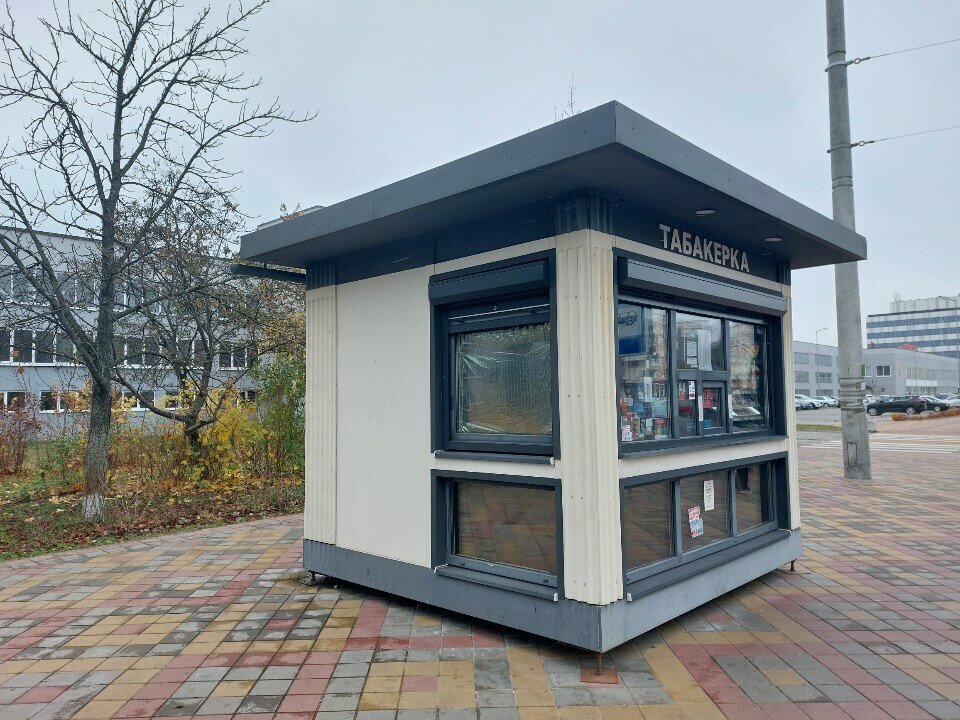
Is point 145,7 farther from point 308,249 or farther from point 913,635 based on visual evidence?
point 913,635

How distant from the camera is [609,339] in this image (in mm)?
3959

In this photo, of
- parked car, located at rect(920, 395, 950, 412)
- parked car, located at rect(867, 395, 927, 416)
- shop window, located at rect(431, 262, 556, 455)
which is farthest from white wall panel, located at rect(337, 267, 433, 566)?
parked car, located at rect(920, 395, 950, 412)

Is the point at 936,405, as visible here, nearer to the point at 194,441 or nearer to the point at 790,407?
the point at 790,407

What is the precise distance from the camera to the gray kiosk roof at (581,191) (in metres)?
3.43

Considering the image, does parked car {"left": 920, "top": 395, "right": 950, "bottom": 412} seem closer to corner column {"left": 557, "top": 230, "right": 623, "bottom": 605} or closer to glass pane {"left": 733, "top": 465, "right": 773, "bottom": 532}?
glass pane {"left": 733, "top": 465, "right": 773, "bottom": 532}

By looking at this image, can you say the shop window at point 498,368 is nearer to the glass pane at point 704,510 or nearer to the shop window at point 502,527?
the shop window at point 502,527

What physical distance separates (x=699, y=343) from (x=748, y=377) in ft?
3.33

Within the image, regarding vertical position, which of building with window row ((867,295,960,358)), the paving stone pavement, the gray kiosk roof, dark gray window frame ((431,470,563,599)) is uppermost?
building with window row ((867,295,960,358))

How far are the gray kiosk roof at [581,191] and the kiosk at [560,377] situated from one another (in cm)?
2

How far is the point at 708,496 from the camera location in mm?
5121

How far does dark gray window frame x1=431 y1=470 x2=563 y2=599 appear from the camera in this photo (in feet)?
13.2

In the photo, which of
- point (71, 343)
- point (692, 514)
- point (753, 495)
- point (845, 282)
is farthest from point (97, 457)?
point (845, 282)

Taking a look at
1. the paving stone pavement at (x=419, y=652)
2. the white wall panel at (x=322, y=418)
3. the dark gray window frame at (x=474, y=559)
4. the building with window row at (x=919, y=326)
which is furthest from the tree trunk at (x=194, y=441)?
the building with window row at (x=919, y=326)

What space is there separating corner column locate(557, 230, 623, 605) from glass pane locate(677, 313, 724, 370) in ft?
3.84
